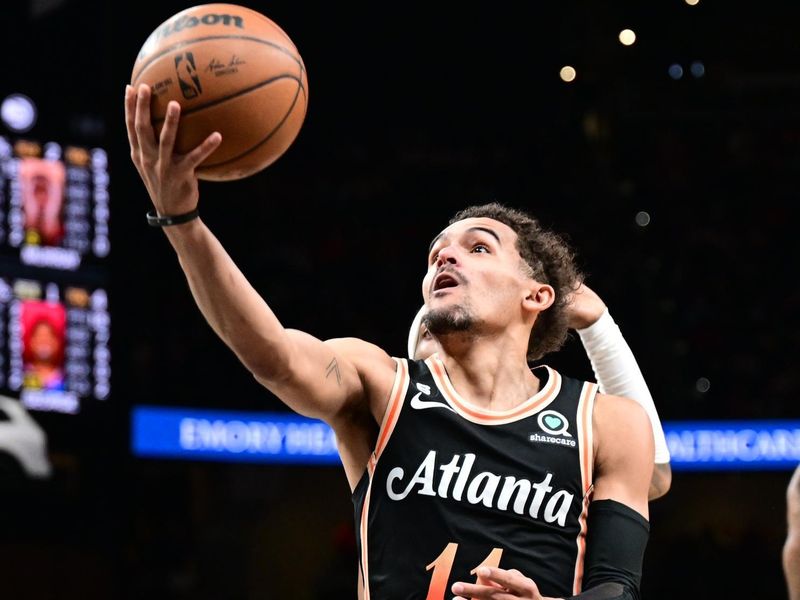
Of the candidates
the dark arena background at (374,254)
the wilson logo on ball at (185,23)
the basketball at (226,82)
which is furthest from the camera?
the dark arena background at (374,254)

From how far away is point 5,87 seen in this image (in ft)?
29.5

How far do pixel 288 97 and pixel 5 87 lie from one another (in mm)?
6924

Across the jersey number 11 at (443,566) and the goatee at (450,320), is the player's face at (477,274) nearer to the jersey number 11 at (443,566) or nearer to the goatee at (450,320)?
the goatee at (450,320)

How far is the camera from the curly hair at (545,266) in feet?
11.3

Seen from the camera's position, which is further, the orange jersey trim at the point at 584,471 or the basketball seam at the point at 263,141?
the orange jersey trim at the point at 584,471

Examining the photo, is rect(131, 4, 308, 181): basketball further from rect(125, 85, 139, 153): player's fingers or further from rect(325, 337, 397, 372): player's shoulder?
rect(325, 337, 397, 372): player's shoulder

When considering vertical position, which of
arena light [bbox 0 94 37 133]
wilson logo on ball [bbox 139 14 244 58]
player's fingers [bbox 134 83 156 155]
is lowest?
player's fingers [bbox 134 83 156 155]

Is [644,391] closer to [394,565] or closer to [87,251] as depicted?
[394,565]

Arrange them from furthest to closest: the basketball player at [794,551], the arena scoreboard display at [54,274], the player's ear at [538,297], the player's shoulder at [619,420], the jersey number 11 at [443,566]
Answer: the arena scoreboard display at [54,274] → the player's ear at [538,297] → the basketball player at [794,551] → the player's shoulder at [619,420] → the jersey number 11 at [443,566]

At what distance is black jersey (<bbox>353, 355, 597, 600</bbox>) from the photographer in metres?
2.78

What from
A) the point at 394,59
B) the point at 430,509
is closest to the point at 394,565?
the point at 430,509

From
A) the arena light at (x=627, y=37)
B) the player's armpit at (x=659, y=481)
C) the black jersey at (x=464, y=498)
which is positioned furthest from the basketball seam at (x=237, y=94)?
the arena light at (x=627, y=37)

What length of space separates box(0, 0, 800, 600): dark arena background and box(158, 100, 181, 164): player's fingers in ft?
22.0

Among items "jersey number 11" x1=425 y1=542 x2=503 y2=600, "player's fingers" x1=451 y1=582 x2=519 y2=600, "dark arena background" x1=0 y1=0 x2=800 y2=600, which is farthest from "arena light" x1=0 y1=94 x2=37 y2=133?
"player's fingers" x1=451 y1=582 x2=519 y2=600
